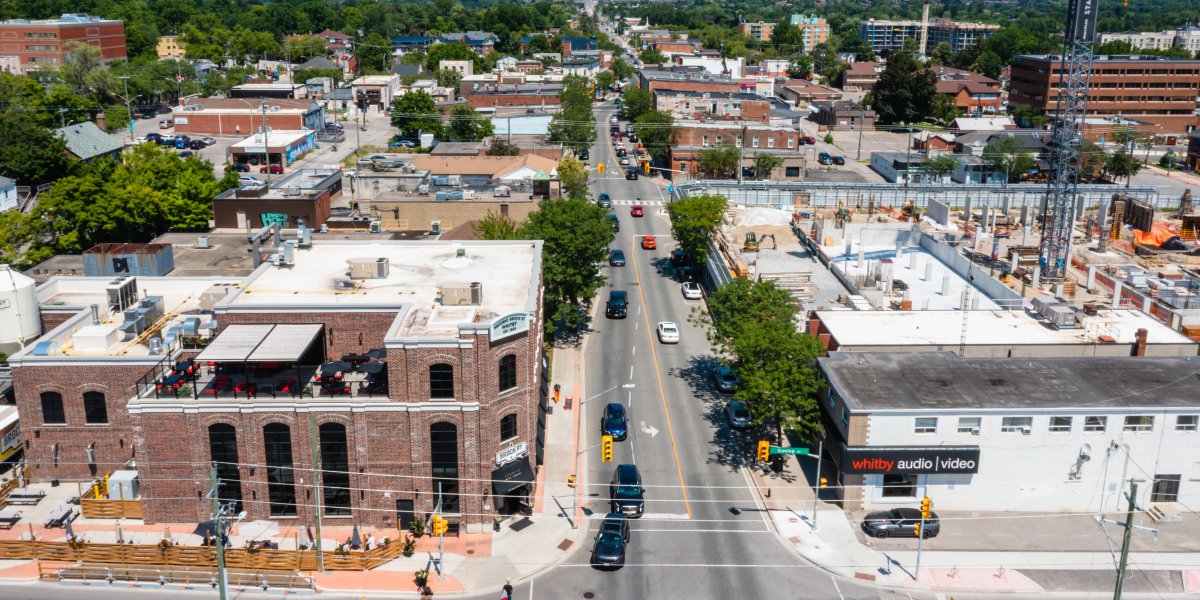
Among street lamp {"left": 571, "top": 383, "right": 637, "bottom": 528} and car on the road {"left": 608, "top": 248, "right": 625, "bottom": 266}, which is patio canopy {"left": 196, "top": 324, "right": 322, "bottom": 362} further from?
car on the road {"left": 608, "top": 248, "right": 625, "bottom": 266}

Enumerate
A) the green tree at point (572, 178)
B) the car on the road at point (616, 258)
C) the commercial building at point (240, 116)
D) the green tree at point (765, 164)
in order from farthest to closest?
1. the commercial building at point (240, 116)
2. the green tree at point (765, 164)
3. the green tree at point (572, 178)
4. the car on the road at point (616, 258)

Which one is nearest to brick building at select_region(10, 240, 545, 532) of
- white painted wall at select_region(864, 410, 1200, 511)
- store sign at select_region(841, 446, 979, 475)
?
store sign at select_region(841, 446, 979, 475)

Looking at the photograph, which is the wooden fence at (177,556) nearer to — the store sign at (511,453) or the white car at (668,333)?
the store sign at (511,453)

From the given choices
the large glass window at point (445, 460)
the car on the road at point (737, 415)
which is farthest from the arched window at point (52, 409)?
the car on the road at point (737, 415)

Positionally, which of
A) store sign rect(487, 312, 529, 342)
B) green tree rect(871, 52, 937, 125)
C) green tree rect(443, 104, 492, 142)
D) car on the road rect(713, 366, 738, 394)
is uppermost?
green tree rect(871, 52, 937, 125)

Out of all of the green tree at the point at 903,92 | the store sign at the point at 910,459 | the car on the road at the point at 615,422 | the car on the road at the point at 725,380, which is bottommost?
the car on the road at the point at 615,422

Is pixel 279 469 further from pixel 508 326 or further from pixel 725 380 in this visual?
pixel 725 380

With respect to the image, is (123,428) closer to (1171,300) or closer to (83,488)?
(83,488)
